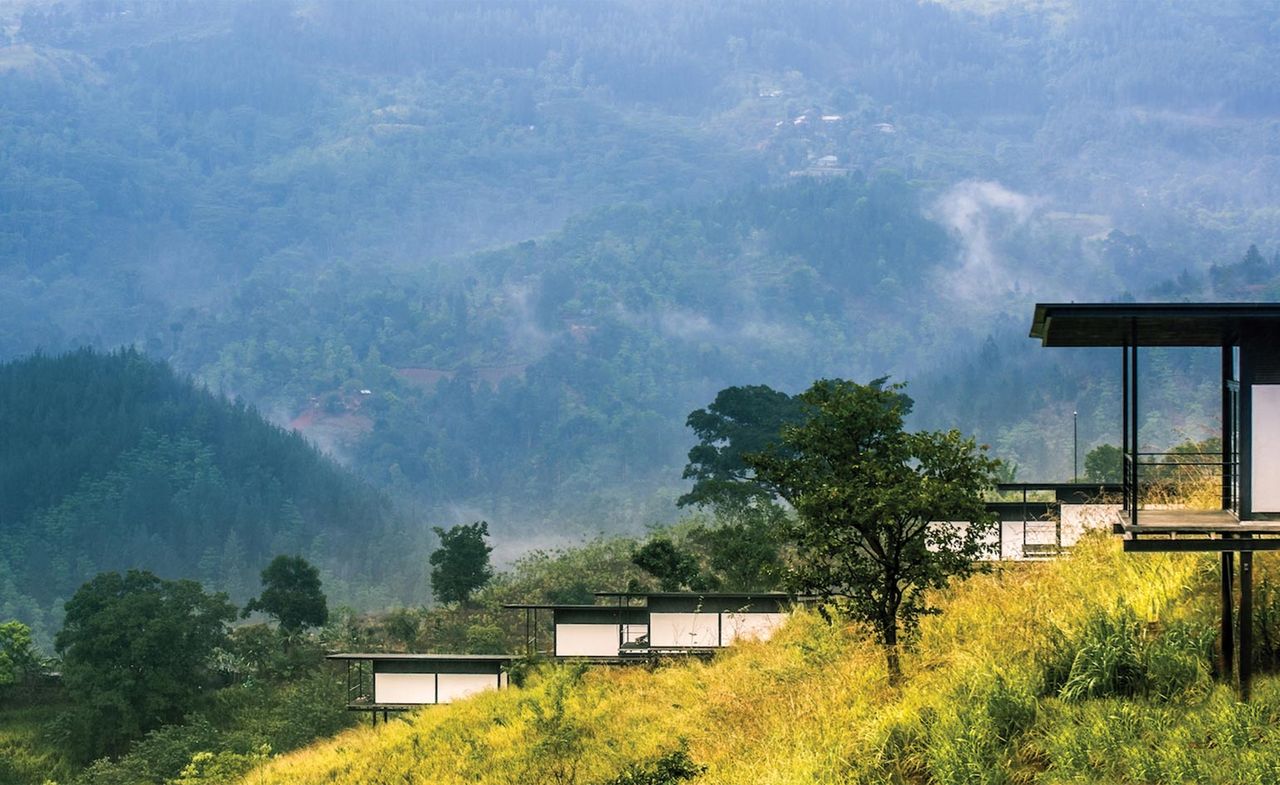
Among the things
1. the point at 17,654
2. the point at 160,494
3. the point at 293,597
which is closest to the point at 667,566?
the point at 293,597

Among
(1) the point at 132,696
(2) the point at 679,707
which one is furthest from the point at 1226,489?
(1) the point at 132,696

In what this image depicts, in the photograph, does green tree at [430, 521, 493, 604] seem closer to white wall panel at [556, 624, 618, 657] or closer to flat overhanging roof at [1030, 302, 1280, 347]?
white wall panel at [556, 624, 618, 657]

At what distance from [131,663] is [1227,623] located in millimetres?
45673

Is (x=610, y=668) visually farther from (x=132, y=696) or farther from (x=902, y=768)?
(x=132, y=696)

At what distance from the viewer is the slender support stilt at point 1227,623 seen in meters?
17.3

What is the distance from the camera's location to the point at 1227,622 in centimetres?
1731

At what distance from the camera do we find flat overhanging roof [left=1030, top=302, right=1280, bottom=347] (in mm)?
16969

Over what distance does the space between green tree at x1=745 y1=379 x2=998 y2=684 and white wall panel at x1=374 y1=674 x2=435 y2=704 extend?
1343cm

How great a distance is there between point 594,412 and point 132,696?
396ft

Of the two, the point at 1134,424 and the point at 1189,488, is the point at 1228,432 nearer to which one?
the point at 1134,424

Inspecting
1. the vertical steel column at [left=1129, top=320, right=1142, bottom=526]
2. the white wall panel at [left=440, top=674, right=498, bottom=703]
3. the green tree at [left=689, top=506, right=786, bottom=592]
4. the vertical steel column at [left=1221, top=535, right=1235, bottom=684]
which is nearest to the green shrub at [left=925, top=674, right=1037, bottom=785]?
the vertical steel column at [left=1221, top=535, right=1235, bottom=684]

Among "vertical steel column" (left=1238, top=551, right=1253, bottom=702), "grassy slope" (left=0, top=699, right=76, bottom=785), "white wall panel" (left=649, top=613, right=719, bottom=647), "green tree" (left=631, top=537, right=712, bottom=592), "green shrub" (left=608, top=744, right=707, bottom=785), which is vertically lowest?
"grassy slope" (left=0, top=699, right=76, bottom=785)

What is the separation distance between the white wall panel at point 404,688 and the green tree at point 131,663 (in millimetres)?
22708

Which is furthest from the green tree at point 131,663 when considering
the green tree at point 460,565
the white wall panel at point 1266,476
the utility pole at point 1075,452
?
the white wall panel at point 1266,476
